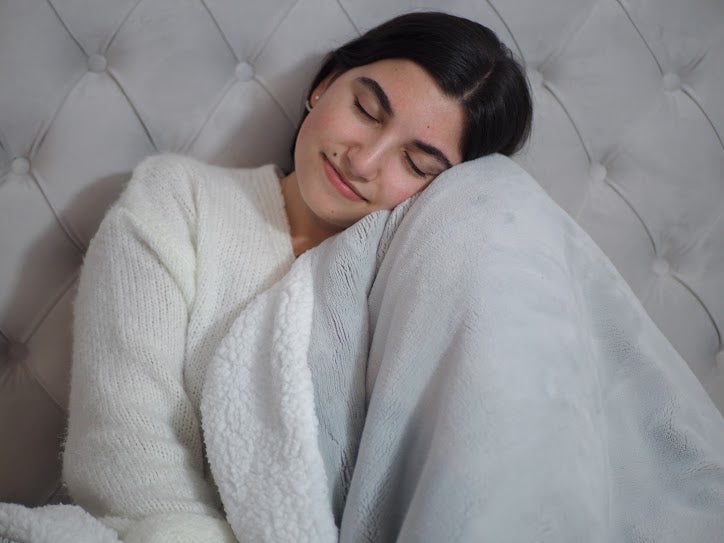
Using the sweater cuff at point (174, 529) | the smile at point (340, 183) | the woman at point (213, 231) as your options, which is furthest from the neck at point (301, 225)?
the sweater cuff at point (174, 529)

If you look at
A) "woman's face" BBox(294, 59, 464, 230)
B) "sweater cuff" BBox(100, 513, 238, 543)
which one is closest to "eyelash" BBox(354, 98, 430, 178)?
"woman's face" BBox(294, 59, 464, 230)

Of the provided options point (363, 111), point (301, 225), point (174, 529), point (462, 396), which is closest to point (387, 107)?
point (363, 111)

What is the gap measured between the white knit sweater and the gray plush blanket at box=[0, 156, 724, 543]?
57mm

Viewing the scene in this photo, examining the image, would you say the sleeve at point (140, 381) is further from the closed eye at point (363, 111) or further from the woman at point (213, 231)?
the closed eye at point (363, 111)

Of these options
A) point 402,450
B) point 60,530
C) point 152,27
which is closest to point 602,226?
point 402,450

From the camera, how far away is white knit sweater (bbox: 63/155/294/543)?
651 mm

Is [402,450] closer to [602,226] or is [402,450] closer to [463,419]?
[463,419]

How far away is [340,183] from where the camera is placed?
0.79 metres

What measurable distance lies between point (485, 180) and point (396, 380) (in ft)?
0.92

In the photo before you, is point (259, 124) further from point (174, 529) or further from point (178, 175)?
point (174, 529)

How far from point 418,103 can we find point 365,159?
9 centimetres

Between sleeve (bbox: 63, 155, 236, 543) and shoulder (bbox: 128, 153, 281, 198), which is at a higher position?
shoulder (bbox: 128, 153, 281, 198)

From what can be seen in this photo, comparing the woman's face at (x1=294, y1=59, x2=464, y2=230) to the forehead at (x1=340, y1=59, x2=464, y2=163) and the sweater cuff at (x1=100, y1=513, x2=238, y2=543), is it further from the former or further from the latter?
the sweater cuff at (x1=100, y1=513, x2=238, y2=543)

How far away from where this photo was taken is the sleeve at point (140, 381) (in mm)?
645
